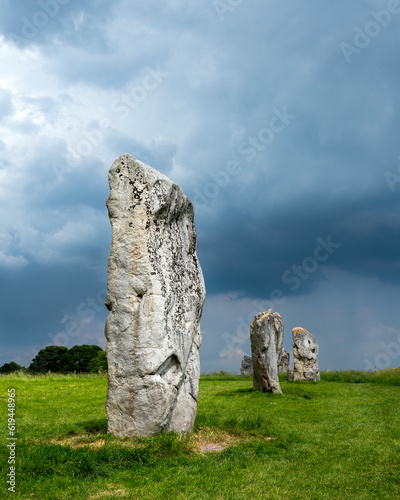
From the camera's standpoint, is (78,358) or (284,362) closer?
(284,362)

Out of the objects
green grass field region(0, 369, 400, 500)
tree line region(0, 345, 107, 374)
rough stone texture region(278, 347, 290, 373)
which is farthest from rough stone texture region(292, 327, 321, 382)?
tree line region(0, 345, 107, 374)

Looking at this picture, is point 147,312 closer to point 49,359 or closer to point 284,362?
point 284,362

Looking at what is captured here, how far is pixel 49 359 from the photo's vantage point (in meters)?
37.8

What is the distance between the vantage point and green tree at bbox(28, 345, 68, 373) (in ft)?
123

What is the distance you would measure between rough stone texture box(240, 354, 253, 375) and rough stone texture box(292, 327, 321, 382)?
22.2ft

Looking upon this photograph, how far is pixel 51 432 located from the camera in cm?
1032

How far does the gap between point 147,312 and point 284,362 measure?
80.4 ft

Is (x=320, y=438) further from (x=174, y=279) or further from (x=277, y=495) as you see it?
(x=174, y=279)

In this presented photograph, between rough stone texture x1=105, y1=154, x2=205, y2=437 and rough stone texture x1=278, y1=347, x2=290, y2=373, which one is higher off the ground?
rough stone texture x1=105, y1=154, x2=205, y2=437

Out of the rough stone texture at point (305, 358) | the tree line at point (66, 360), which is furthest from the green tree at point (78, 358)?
the rough stone texture at point (305, 358)

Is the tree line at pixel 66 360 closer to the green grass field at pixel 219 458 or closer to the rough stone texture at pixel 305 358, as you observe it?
the rough stone texture at pixel 305 358

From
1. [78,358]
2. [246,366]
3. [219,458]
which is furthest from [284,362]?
[219,458]

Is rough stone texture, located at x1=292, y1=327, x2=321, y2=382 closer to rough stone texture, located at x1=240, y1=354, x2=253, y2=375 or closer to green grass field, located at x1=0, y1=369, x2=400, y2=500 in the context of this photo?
rough stone texture, located at x1=240, y1=354, x2=253, y2=375

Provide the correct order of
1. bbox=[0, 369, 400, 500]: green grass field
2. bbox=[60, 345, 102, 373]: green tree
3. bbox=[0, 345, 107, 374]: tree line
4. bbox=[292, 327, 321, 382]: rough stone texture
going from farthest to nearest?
bbox=[60, 345, 102, 373]: green tree
bbox=[0, 345, 107, 374]: tree line
bbox=[292, 327, 321, 382]: rough stone texture
bbox=[0, 369, 400, 500]: green grass field
